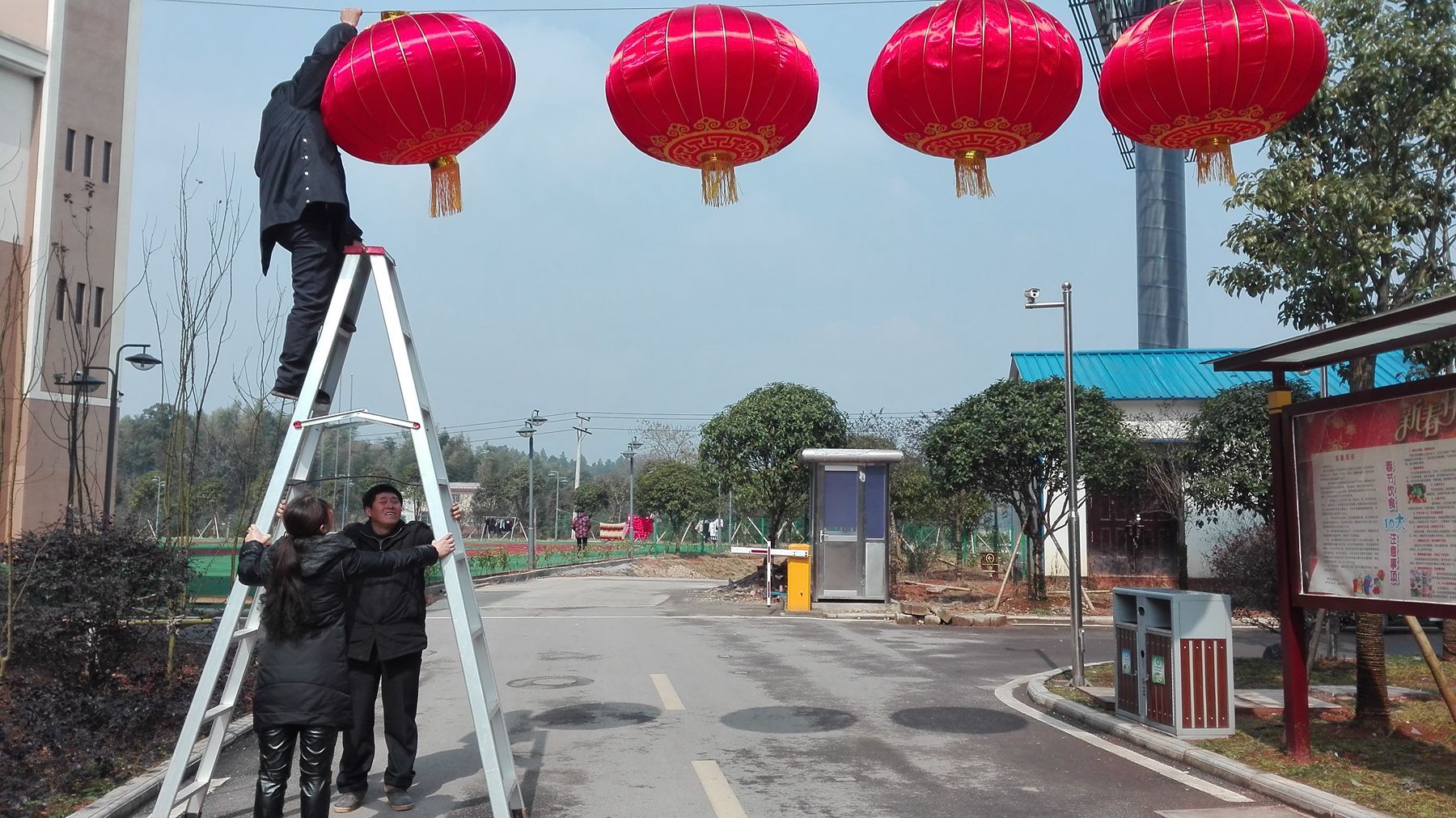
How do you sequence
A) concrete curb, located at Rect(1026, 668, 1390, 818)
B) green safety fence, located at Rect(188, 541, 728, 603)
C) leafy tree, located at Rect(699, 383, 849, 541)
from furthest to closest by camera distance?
leafy tree, located at Rect(699, 383, 849, 541), green safety fence, located at Rect(188, 541, 728, 603), concrete curb, located at Rect(1026, 668, 1390, 818)

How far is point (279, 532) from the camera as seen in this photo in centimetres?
564

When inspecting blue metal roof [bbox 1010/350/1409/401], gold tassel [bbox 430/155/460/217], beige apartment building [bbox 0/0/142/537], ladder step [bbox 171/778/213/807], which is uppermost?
beige apartment building [bbox 0/0/142/537]

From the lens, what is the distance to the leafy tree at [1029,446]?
19938 millimetres

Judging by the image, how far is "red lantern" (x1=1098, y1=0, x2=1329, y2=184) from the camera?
567cm

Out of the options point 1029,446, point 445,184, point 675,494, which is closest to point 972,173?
point 445,184

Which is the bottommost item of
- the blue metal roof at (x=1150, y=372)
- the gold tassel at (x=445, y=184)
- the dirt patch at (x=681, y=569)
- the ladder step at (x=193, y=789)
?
the dirt patch at (x=681, y=569)

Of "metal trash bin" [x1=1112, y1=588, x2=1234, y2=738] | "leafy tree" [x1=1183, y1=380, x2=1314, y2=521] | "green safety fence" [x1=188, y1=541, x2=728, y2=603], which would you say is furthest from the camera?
"green safety fence" [x1=188, y1=541, x2=728, y2=603]

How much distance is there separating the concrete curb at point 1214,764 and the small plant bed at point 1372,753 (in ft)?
0.48

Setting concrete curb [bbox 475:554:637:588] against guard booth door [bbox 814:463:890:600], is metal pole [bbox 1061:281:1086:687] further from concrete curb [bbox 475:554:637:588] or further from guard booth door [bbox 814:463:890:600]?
concrete curb [bbox 475:554:637:588]

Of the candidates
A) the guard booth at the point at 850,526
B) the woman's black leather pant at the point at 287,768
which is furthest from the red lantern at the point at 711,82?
the guard booth at the point at 850,526

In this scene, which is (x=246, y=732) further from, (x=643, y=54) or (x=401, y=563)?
(x=643, y=54)

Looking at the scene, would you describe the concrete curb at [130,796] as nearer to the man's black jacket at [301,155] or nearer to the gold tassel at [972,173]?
the man's black jacket at [301,155]

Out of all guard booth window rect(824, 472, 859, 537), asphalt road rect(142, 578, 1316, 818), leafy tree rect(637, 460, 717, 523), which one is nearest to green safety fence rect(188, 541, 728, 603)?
leafy tree rect(637, 460, 717, 523)

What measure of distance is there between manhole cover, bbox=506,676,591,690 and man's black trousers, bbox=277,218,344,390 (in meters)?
6.06
